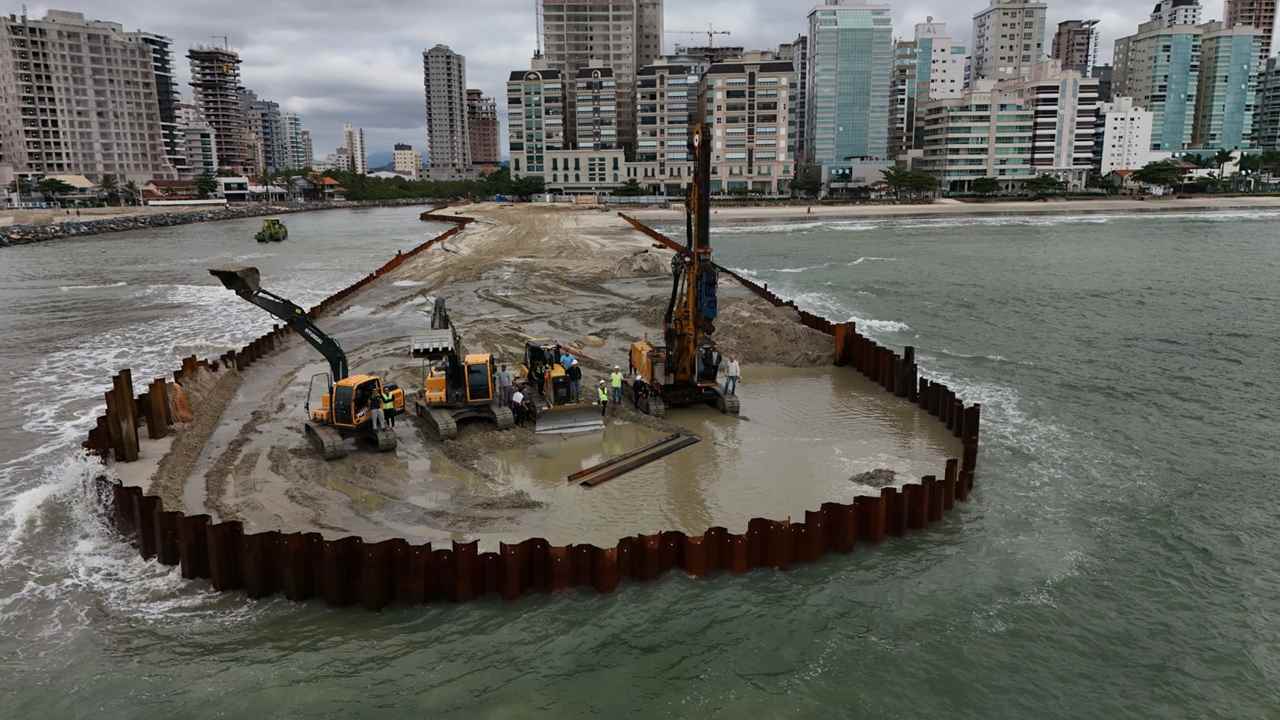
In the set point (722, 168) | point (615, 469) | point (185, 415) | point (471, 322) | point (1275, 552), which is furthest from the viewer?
point (722, 168)

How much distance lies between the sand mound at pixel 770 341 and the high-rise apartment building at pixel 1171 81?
198 m

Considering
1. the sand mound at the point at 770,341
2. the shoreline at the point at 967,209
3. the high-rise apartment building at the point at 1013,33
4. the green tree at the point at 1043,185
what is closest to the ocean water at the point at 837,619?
the sand mound at the point at 770,341

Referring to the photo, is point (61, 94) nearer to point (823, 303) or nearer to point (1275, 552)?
point (823, 303)

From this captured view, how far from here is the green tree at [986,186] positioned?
467 ft

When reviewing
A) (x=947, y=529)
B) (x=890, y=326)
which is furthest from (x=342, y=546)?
(x=890, y=326)

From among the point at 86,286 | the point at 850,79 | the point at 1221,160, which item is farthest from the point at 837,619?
the point at 1221,160

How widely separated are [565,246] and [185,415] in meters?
46.4

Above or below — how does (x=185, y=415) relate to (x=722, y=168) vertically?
below

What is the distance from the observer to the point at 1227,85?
190875 mm

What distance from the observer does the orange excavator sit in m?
20.6

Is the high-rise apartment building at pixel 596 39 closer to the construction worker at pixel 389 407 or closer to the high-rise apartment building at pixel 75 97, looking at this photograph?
the high-rise apartment building at pixel 75 97

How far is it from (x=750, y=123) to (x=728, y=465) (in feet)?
458

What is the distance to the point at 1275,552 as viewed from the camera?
1503 cm

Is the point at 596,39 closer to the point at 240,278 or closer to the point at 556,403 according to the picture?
the point at 556,403
